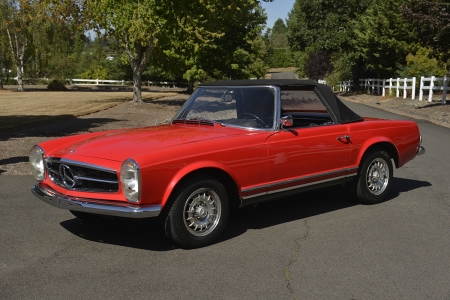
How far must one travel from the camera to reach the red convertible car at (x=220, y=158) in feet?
16.8

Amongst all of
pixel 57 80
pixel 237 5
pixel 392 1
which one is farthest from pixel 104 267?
pixel 57 80

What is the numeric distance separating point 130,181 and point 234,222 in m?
1.78

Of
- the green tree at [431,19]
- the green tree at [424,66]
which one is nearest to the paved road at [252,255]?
the green tree at [431,19]

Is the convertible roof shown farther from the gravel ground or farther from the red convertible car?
the gravel ground

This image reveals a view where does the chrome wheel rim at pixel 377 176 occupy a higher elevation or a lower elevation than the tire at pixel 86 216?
higher

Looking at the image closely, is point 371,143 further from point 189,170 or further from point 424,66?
point 424,66

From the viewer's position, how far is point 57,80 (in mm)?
56969

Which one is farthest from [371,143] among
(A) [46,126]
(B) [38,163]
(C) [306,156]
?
(A) [46,126]

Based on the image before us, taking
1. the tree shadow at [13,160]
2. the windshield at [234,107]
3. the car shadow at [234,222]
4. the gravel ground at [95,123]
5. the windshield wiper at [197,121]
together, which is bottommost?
the gravel ground at [95,123]

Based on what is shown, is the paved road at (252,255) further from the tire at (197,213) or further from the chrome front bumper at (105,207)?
the chrome front bumper at (105,207)

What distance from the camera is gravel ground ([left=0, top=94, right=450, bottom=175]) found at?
1112 cm

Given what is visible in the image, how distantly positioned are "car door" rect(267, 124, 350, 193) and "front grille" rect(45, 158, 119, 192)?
1.68 metres

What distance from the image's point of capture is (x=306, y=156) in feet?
20.6

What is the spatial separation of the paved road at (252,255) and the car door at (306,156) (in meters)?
0.50
